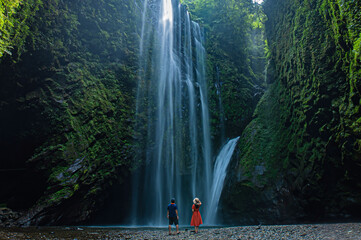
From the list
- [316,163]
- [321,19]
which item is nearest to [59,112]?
[316,163]

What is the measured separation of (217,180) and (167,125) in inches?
173

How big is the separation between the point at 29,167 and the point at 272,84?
39.9 ft

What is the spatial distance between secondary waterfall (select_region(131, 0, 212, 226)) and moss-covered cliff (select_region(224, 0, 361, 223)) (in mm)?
3351

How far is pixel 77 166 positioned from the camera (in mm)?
8680

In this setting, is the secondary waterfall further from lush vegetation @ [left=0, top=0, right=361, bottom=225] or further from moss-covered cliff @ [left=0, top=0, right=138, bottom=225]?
moss-covered cliff @ [left=0, top=0, right=138, bottom=225]

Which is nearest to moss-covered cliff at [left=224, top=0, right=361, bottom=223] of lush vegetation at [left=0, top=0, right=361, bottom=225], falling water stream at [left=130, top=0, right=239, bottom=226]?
lush vegetation at [left=0, top=0, right=361, bottom=225]

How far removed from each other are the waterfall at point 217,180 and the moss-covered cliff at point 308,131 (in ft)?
3.05

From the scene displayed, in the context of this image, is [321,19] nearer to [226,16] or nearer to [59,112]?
[59,112]

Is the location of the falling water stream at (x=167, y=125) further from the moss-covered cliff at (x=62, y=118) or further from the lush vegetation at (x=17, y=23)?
the lush vegetation at (x=17, y=23)

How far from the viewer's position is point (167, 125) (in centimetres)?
1288

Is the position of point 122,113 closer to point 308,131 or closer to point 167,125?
point 167,125

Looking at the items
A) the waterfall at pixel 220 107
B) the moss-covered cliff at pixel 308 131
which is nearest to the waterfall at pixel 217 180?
the moss-covered cliff at pixel 308 131

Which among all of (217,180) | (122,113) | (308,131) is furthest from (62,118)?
(308,131)

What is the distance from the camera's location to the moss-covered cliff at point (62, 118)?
802cm
